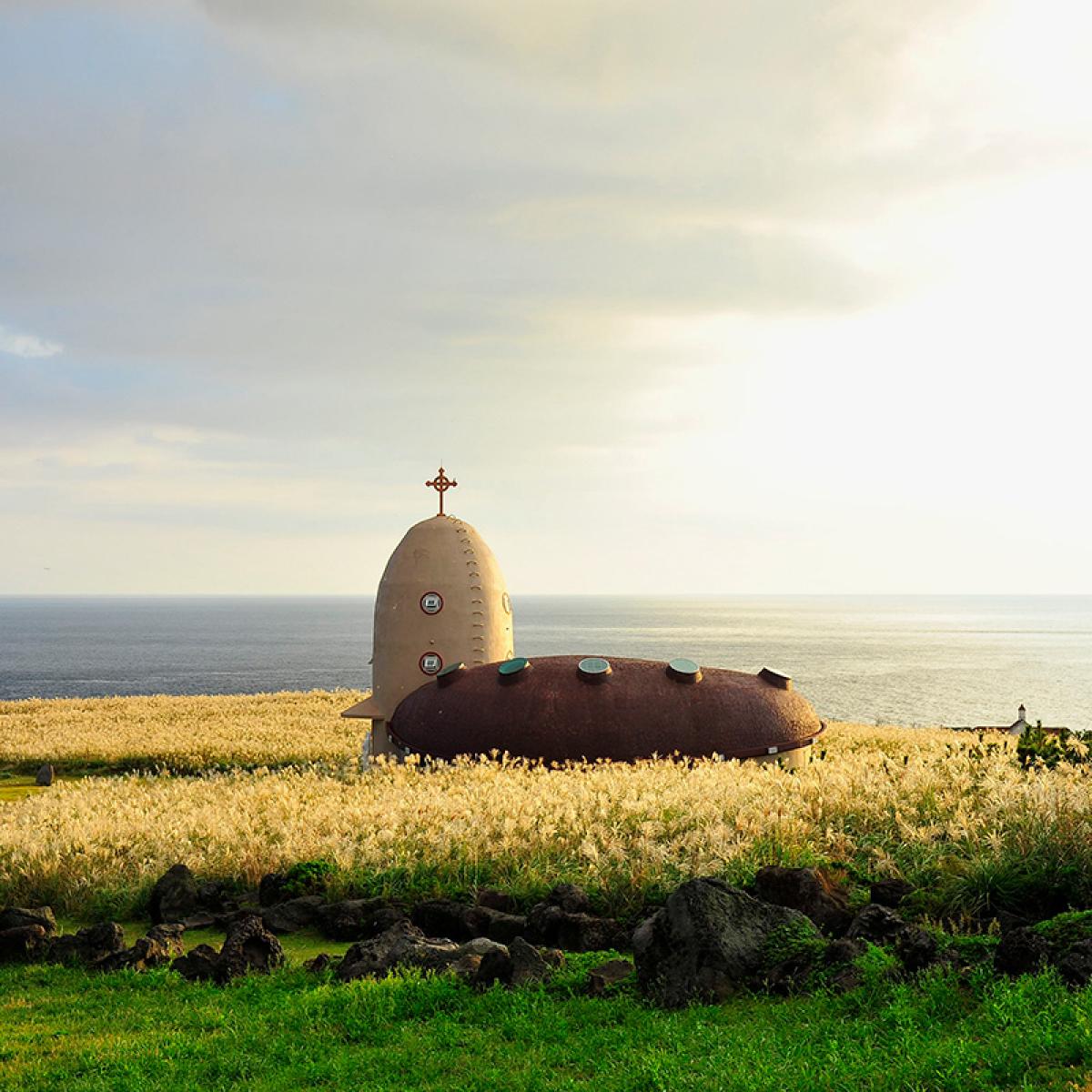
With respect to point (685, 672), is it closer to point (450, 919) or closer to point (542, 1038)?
point (450, 919)

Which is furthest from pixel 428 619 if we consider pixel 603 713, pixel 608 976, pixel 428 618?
pixel 608 976

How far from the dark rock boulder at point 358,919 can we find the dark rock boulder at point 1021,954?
6.03 metres

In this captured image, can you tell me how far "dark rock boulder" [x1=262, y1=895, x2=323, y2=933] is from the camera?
1079 cm

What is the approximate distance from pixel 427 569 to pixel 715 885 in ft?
52.9

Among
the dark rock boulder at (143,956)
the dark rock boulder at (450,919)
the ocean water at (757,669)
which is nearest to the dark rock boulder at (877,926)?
the dark rock boulder at (450,919)

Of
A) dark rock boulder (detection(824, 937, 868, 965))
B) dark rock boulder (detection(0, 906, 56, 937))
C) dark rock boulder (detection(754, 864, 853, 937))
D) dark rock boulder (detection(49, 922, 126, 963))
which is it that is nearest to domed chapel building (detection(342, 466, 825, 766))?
dark rock boulder (detection(754, 864, 853, 937))

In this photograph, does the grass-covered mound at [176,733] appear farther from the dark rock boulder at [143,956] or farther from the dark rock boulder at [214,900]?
Result: the dark rock boulder at [143,956]

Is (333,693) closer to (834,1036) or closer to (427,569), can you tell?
(427,569)

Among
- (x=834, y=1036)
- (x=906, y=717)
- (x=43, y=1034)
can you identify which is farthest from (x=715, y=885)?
(x=906, y=717)

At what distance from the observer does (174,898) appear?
452 inches

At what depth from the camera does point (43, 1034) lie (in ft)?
25.4

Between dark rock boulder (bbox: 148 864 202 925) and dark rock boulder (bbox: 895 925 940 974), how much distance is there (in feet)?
26.9

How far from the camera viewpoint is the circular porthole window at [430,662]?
2322 centimetres

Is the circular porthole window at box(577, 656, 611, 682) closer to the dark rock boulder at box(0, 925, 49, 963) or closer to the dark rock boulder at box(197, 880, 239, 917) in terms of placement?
the dark rock boulder at box(197, 880, 239, 917)
